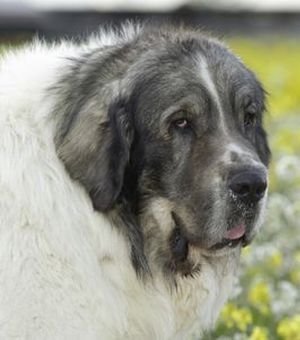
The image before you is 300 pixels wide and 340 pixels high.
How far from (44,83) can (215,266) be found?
3.98 feet

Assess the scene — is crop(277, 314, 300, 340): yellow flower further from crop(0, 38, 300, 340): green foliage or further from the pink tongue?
the pink tongue

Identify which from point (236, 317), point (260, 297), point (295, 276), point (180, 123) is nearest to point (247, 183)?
point (180, 123)

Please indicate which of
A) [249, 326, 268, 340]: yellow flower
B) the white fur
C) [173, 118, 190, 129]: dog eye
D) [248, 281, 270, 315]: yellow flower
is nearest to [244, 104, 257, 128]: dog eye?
[173, 118, 190, 129]: dog eye

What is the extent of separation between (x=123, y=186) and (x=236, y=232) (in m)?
0.56

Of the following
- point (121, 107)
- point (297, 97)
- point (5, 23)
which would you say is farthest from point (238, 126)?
point (5, 23)

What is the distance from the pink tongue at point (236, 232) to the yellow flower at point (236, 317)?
109 cm

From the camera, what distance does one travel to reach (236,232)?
5.01 m

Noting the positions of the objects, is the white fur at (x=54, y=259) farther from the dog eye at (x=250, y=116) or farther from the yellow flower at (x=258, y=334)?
the dog eye at (x=250, y=116)

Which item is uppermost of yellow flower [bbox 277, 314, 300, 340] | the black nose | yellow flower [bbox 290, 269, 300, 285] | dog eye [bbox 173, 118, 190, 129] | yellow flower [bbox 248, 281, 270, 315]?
dog eye [bbox 173, 118, 190, 129]

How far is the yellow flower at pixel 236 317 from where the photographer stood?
19.7ft

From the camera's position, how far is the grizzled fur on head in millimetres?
4953

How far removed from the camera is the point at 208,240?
4988 mm

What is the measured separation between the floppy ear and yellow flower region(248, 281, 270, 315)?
1564mm

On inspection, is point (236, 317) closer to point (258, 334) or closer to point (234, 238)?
point (258, 334)
